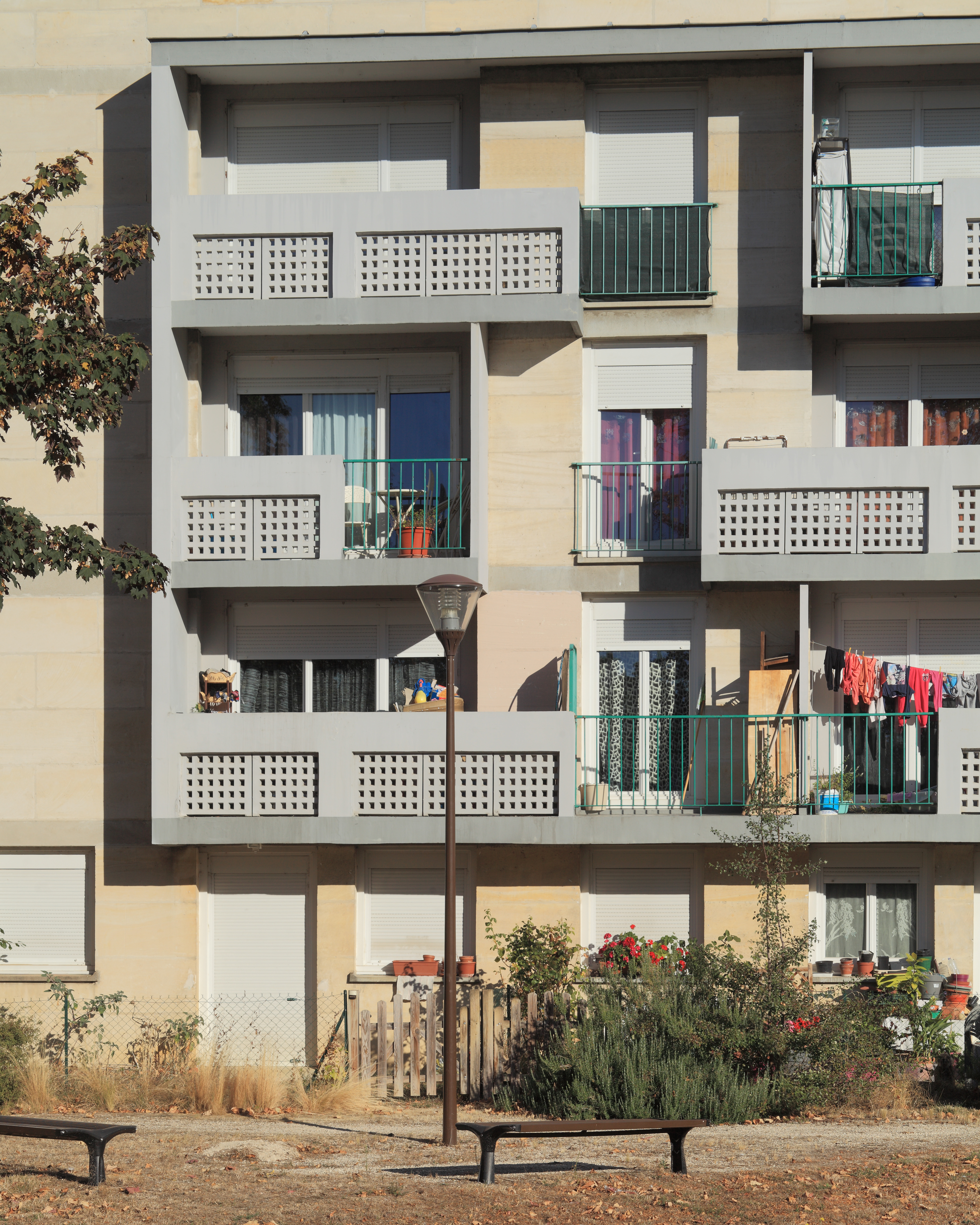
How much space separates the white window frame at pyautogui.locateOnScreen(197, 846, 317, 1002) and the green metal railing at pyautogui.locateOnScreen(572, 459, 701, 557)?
5273 millimetres

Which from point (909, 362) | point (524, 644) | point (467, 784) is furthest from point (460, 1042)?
point (909, 362)

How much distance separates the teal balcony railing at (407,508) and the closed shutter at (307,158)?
12.3ft

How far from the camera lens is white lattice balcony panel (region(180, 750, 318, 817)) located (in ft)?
58.9

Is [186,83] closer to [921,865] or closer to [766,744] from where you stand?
[766,744]

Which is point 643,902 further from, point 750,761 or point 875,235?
point 875,235

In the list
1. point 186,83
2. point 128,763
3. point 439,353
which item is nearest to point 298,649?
point 128,763

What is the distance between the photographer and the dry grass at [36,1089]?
53.8ft

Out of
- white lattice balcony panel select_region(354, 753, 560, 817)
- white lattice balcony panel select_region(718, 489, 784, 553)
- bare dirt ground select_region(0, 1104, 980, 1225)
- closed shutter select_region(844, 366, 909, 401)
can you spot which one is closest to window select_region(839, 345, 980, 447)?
closed shutter select_region(844, 366, 909, 401)

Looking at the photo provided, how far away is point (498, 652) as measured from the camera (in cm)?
1898

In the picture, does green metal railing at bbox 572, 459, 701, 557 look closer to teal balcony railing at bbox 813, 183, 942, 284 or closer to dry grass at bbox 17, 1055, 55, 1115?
teal balcony railing at bbox 813, 183, 942, 284

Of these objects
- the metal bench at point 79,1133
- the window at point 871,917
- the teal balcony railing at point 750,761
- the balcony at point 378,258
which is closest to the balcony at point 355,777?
the teal balcony railing at point 750,761

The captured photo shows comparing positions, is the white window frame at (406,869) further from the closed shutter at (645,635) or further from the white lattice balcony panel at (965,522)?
the white lattice balcony panel at (965,522)

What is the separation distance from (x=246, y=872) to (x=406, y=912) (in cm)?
207

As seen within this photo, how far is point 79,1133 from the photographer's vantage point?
11234 millimetres
